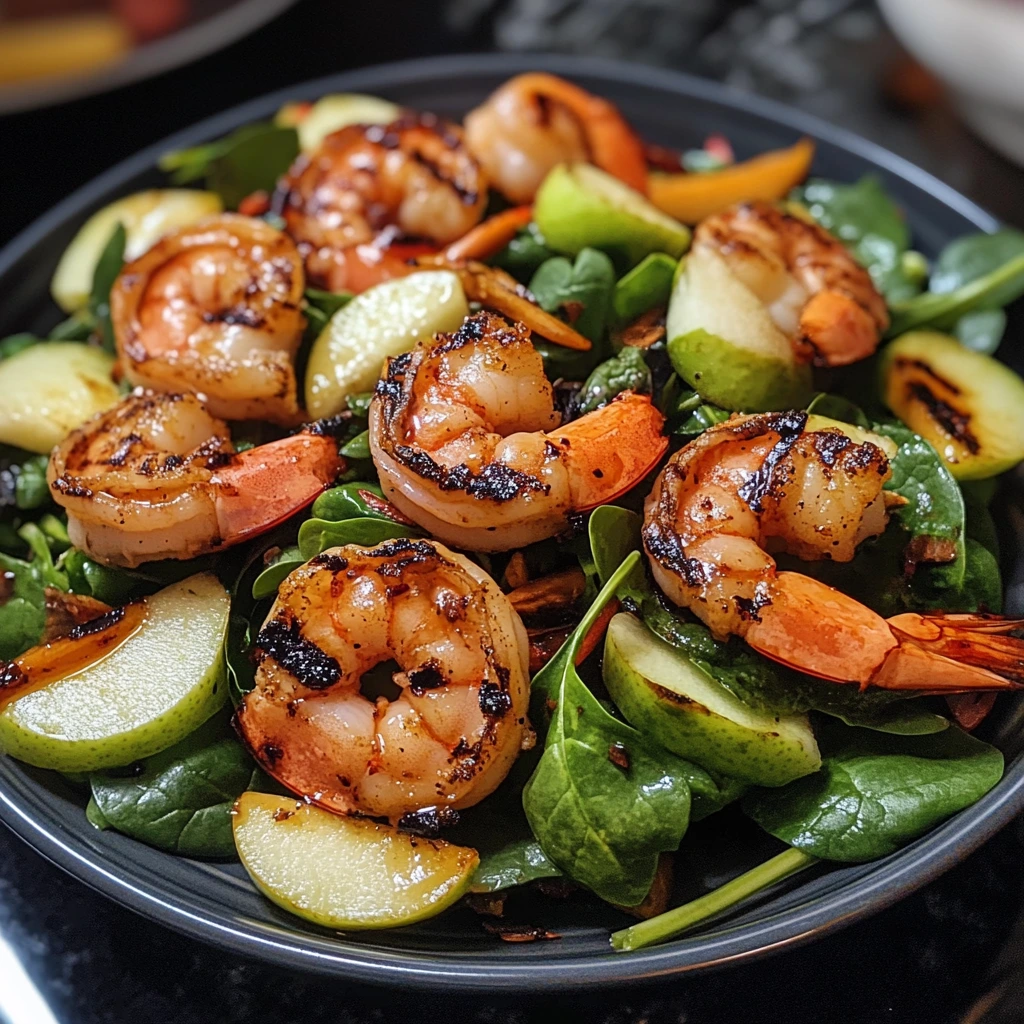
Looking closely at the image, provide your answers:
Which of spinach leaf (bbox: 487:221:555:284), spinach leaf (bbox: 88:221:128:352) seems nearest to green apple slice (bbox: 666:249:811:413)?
spinach leaf (bbox: 487:221:555:284)

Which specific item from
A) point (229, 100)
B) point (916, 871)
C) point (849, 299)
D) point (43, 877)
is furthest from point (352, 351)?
point (229, 100)

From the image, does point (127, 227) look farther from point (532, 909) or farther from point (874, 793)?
point (874, 793)

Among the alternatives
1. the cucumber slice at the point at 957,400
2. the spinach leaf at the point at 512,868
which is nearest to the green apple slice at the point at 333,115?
the cucumber slice at the point at 957,400

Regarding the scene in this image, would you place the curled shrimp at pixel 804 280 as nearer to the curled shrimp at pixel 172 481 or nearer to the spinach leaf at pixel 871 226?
the spinach leaf at pixel 871 226

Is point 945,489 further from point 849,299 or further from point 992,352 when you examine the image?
point 992,352

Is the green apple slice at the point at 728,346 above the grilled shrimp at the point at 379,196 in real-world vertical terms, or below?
below

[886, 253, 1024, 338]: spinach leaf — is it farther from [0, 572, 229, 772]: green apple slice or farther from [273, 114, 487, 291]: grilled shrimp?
[0, 572, 229, 772]: green apple slice
